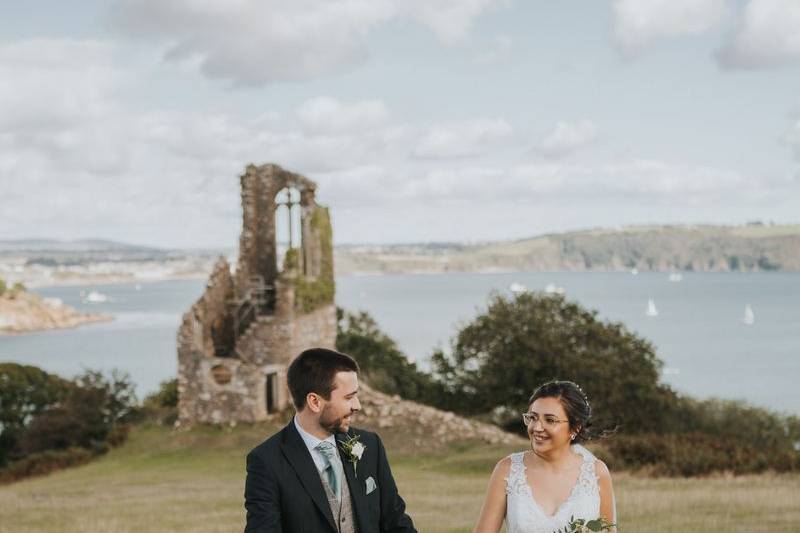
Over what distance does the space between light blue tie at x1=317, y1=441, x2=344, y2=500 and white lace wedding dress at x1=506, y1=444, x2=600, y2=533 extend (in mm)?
1053

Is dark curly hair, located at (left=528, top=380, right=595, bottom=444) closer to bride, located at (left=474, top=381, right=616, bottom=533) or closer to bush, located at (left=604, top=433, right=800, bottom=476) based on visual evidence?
bride, located at (left=474, top=381, right=616, bottom=533)

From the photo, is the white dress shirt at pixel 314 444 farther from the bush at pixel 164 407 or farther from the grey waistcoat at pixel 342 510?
the bush at pixel 164 407

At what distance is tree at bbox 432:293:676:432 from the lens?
4016 centimetres

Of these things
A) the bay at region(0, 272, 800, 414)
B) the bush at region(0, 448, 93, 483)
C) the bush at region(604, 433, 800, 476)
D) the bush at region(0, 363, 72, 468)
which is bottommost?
the bay at region(0, 272, 800, 414)

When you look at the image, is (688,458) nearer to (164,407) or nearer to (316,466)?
(316,466)

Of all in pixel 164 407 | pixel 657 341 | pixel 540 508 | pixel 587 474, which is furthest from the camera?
pixel 657 341

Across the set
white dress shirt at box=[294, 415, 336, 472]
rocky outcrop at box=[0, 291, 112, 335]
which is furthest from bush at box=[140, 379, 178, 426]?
rocky outcrop at box=[0, 291, 112, 335]

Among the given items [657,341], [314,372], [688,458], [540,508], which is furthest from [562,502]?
[657,341]

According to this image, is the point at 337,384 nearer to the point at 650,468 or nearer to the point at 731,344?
the point at 650,468

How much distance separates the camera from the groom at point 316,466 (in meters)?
5.45

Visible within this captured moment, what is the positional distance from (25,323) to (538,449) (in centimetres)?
16425

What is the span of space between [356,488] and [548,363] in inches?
1410

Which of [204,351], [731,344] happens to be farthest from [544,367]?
[731,344]

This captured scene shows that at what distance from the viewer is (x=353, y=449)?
553cm
